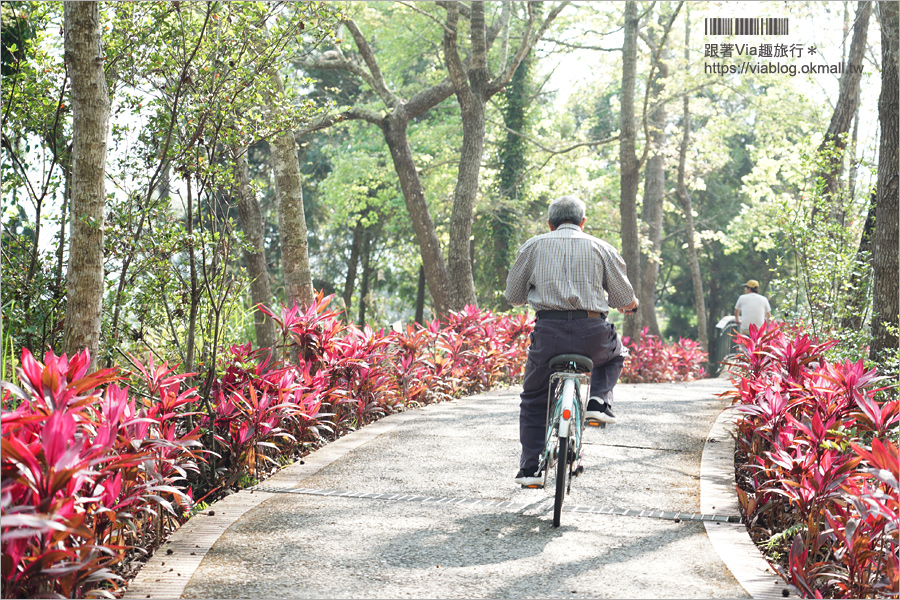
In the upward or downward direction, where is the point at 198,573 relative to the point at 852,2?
downward

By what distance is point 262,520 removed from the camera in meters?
4.45

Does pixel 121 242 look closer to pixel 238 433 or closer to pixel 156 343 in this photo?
pixel 238 433

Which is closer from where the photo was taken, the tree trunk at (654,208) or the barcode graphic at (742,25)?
the barcode graphic at (742,25)

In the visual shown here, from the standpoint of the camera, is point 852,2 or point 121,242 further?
point 852,2

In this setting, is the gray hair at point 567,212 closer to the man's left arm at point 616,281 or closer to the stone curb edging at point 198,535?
the man's left arm at point 616,281

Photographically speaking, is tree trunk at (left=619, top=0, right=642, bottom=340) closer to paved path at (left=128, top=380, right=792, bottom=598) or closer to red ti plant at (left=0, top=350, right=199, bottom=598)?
paved path at (left=128, top=380, right=792, bottom=598)

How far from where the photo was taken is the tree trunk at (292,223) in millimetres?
8758

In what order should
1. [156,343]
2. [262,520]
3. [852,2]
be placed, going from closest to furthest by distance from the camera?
[262,520] → [156,343] → [852,2]

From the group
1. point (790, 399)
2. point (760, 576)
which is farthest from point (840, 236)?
point (760, 576)

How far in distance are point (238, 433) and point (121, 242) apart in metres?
1.56

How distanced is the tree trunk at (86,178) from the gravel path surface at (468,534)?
1.58 metres

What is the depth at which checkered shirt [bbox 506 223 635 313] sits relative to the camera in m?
A: 4.77

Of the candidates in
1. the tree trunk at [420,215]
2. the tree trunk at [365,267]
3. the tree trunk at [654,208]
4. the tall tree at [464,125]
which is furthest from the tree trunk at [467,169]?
the tree trunk at [365,267]

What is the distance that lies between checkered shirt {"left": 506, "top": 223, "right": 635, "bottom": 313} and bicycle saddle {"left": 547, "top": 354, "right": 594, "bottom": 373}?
314 millimetres
